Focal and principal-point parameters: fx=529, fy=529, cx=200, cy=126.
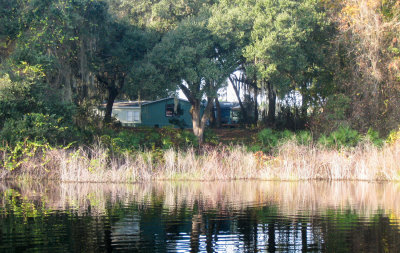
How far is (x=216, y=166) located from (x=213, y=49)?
1286cm

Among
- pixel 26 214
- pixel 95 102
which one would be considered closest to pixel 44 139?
pixel 26 214

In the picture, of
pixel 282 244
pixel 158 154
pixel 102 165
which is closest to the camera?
pixel 282 244

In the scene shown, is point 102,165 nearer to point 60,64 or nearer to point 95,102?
point 60,64

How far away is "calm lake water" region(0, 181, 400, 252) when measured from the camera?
10.4 meters

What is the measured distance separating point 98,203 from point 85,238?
5254mm

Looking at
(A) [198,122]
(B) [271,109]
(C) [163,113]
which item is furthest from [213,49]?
(C) [163,113]

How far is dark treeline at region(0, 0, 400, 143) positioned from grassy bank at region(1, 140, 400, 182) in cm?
305

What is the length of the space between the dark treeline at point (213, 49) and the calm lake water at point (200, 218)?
930cm

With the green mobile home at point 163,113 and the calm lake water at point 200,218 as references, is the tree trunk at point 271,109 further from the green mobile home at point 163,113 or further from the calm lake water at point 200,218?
the calm lake water at point 200,218

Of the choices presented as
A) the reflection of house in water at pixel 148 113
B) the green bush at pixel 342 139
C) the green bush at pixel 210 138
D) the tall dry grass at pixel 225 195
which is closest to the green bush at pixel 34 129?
the tall dry grass at pixel 225 195

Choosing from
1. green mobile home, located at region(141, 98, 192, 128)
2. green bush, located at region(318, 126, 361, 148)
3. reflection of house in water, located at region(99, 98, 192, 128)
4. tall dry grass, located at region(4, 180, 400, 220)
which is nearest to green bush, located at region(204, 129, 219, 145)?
green bush, located at region(318, 126, 361, 148)

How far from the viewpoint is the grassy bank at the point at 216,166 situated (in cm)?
2234

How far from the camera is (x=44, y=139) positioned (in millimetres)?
23422

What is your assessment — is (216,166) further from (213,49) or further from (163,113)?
(163,113)
